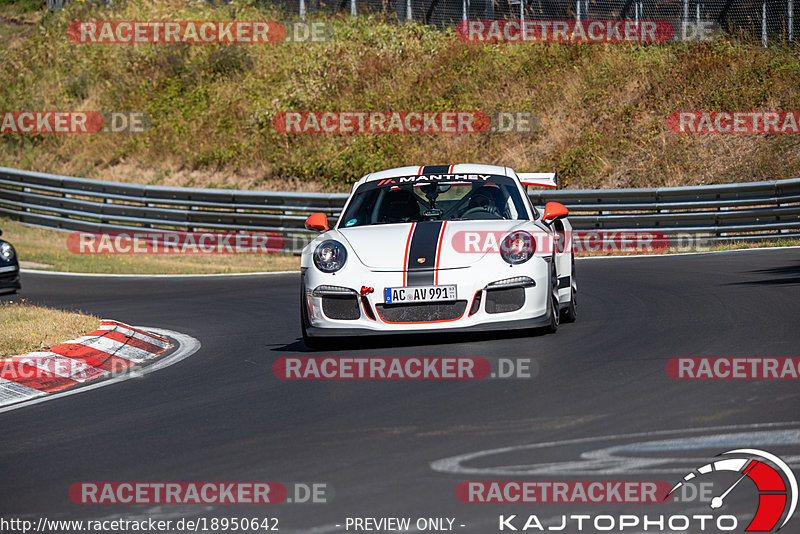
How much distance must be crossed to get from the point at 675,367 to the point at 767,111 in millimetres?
16984

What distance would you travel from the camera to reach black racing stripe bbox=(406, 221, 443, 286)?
8.09 meters

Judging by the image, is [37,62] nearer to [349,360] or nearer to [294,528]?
[349,360]

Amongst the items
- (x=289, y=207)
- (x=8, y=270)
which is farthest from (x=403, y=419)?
(x=289, y=207)

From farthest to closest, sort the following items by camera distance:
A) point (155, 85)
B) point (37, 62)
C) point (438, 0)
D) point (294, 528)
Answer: point (37, 62) < point (155, 85) < point (438, 0) < point (294, 528)

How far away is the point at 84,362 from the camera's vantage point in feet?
28.5

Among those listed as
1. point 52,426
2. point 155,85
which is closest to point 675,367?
point 52,426

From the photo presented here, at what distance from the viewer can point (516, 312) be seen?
8156mm
